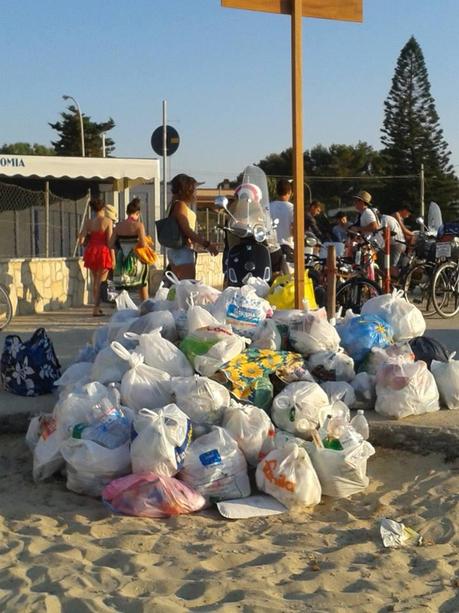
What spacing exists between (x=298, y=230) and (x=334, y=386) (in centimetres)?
134

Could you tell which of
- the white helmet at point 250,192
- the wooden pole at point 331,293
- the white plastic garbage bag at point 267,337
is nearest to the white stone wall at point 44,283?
the white helmet at point 250,192

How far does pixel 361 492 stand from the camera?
4.34 metres

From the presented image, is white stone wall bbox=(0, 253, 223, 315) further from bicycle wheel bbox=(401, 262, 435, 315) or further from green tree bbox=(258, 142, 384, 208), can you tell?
green tree bbox=(258, 142, 384, 208)

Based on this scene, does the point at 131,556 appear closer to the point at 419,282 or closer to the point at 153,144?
the point at 419,282

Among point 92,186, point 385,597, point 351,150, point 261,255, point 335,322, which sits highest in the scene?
point 351,150

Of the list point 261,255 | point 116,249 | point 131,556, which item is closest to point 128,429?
point 131,556

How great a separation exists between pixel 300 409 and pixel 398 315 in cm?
155

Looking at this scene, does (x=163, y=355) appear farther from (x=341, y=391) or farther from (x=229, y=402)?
(x=341, y=391)

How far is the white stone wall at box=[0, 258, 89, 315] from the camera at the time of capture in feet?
41.4

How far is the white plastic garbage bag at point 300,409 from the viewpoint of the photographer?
449 cm

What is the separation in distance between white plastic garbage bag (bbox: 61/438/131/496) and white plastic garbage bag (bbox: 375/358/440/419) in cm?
147

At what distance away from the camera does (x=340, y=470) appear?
4.23 meters

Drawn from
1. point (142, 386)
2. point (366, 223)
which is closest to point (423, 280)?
point (366, 223)

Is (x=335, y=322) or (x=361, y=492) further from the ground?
(x=335, y=322)
